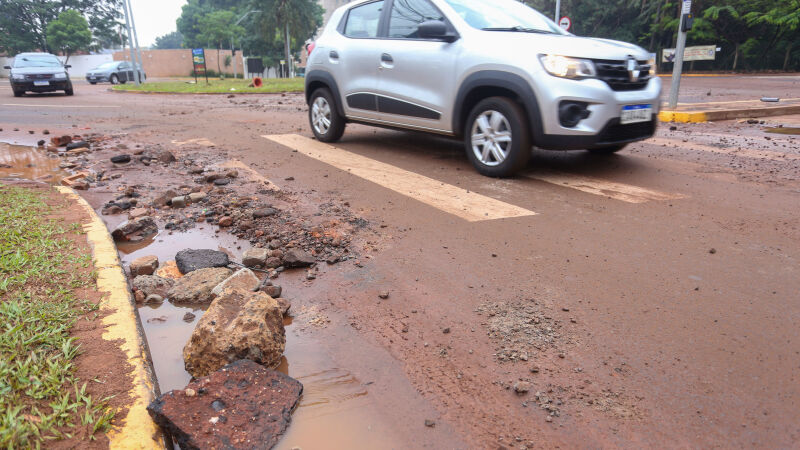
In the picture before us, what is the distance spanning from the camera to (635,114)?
5.23m

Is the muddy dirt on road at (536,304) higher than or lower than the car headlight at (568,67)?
lower

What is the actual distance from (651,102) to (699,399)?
13.1ft

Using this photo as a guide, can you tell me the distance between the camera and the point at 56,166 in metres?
6.96

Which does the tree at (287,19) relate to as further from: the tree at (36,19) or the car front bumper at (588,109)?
the car front bumper at (588,109)

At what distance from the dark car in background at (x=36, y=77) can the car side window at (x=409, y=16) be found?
1789cm

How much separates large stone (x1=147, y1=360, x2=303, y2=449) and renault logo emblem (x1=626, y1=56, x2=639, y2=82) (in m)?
4.45

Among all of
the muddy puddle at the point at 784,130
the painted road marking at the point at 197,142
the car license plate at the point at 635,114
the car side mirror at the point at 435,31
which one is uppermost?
the car side mirror at the point at 435,31

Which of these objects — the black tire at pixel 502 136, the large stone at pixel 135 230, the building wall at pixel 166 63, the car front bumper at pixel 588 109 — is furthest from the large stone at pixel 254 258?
the building wall at pixel 166 63

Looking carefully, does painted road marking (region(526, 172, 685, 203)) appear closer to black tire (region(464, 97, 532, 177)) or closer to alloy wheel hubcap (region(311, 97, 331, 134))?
black tire (region(464, 97, 532, 177))

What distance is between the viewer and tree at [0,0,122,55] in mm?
58375

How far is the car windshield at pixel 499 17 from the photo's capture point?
18.8 ft

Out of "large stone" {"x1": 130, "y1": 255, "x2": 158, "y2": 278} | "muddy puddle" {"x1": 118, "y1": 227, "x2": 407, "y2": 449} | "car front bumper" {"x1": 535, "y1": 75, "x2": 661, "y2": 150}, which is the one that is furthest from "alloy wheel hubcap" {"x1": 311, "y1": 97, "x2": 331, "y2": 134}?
"muddy puddle" {"x1": 118, "y1": 227, "x2": 407, "y2": 449}

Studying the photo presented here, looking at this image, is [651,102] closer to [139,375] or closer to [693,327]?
[693,327]

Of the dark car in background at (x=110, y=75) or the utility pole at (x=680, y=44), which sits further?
the dark car in background at (x=110, y=75)
